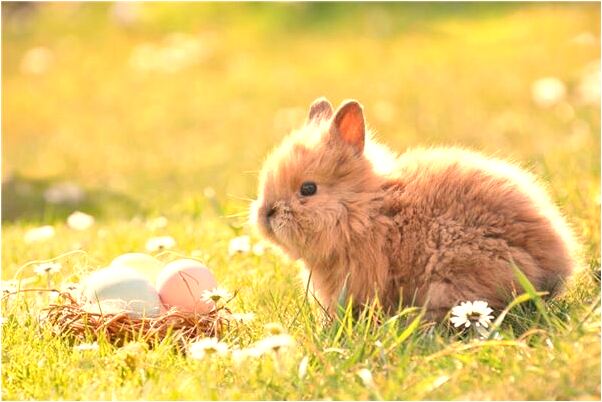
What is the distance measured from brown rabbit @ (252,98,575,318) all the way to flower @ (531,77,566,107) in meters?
5.85

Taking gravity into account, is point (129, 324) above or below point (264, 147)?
below

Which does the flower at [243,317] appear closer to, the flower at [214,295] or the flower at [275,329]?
the flower at [214,295]

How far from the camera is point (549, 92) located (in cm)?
966

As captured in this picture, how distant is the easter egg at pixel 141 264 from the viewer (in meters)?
4.07

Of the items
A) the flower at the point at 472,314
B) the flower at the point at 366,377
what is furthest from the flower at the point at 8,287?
the flower at the point at 472,314

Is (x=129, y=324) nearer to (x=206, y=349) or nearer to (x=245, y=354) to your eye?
(x=206, y=349)

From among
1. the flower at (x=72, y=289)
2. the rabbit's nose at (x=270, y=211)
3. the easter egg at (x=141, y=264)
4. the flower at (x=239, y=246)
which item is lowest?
the flower at (x=72, y=289)

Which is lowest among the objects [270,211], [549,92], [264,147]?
[264,147]

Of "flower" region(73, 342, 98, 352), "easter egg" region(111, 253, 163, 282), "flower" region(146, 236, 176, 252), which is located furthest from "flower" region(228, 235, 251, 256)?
"flower" region(73, 342, 98, 352)

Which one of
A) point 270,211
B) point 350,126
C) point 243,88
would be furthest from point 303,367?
point 243,88

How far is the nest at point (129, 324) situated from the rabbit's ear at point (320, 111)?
0.98 meters

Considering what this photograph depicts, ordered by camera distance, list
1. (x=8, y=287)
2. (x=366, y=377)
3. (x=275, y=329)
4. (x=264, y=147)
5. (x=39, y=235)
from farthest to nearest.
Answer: (x=264, y=147), (x=39, y=235), (x=8, y=287), (x=275, y=329), (x=366, y=377)

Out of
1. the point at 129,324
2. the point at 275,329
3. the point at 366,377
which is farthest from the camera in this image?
the point at 129,324

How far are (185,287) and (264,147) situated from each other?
497cm
